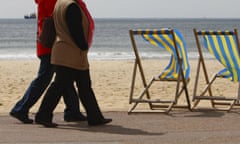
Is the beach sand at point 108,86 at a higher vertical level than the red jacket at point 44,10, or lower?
lower

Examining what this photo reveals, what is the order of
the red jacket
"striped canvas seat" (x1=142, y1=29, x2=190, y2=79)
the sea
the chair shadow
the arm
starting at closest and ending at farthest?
the chair shadow
the arm
the red jacket
"striped canvas seat" (x1=142, y1=29, x2=190, y2=79)
the sea

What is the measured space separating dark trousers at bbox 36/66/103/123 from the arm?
0.36m

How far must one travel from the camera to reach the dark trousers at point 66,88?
714 cm

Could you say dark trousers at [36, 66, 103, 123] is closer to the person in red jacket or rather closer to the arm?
the person in red jacket

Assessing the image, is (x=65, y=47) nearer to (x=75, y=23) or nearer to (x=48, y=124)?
(x=75, y=23)

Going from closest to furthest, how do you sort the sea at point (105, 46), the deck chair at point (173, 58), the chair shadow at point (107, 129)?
the chair shadow at point (107, 129)
the deck chair at point (173, 58)
the sea at point (105, 46)

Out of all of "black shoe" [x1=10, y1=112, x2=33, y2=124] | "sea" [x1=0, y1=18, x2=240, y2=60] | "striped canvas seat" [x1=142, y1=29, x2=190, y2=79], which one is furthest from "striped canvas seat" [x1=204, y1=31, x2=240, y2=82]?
"sea" [x1=0, y1=18, x2=240, y2=60]

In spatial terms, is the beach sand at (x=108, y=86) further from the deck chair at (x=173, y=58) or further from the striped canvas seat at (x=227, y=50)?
the striped canvas seat at (x=227, y=50)

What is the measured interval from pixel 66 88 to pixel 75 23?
2.57ft

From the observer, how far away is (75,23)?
22.7 ft

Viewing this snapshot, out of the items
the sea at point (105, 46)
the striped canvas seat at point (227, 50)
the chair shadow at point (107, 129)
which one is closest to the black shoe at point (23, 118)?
the chair shadow at point (107, 129)

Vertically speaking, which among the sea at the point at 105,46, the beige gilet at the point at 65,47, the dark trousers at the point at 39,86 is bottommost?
the sea at the point at 105,46

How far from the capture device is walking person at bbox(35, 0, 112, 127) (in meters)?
6.96

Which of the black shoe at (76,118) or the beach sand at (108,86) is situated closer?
the black shoe at (76,118)
